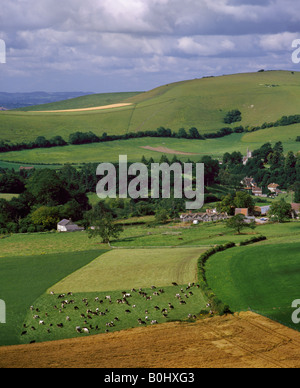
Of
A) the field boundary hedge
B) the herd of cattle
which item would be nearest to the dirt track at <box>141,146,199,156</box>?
the field boundary hedge

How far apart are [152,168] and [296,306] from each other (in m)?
93.8

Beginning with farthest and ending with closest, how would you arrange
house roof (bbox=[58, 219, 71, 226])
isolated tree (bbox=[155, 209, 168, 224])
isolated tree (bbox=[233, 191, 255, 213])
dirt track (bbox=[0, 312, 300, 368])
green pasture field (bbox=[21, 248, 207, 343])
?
1. isolated tree (bbox=[233, 191, 255, 213])
2. isolated tree (bbox=[155, 209, 168, 224])
3. house roof (bbox=[58, 219, 71, 226])
4. green pasture field (bbox=[21, 248, 207, 343])
5. dirt track (bbox=[0, 312, 300, 368])

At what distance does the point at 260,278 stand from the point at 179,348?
65.2ft

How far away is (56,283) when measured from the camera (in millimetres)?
53906

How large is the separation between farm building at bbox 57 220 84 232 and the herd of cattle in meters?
41.2

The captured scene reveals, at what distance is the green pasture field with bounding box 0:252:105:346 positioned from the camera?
41.3m

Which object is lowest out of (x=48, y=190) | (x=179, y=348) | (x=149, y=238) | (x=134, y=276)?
(x=179, y=348)

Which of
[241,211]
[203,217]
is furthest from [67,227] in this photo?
[241,211]

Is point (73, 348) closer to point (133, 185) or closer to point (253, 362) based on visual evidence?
point (253, 362)

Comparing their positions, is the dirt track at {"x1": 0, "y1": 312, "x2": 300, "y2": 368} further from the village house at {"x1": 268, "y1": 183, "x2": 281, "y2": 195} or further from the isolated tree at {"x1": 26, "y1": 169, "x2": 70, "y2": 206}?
the village house at {"x1": 268, "y1": 183, "x2": 281, "y2": 195}

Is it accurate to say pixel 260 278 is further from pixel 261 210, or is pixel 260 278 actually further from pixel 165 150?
pixel 165 150

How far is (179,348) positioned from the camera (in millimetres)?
34406

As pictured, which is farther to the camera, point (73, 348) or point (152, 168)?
point (152, 168)
